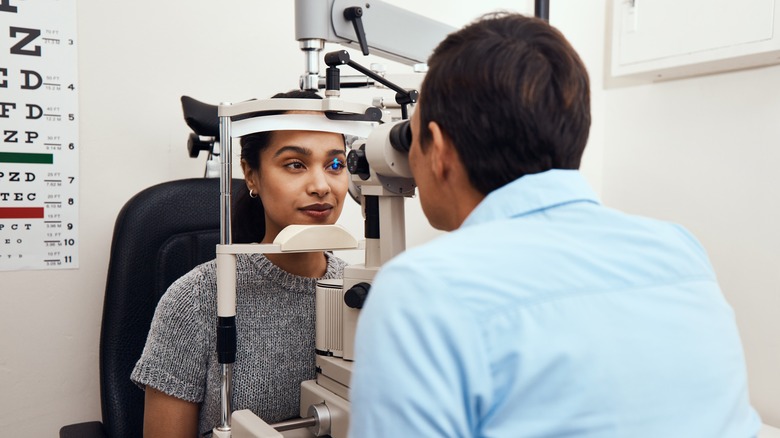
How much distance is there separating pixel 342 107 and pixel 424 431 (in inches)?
23.8

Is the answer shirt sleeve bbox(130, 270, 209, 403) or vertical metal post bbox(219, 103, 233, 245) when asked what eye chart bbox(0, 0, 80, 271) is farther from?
vertical metal post bbox(219, 103, 233, 245)

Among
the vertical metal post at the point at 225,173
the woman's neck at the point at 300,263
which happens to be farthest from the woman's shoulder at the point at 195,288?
the vertical metal post at the point at 225,173

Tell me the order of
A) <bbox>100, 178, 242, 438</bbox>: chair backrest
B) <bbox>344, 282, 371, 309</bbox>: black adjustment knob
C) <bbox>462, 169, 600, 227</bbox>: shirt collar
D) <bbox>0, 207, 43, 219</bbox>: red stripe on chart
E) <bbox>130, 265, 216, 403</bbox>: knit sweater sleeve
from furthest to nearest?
<bbox>0, 207, 43, 219</bbox>: red stripe on chart, <bbox>100, 178, 242, 438</bbox>: chair backrest, <bbox>130, 265, 216, 403</bbox>: knit sweater sleeve, <bbox>344, 282, 371, 309</bbox>: black adjustment knob, <bbox>462, 169, 600, 227</bbox>: shirt collar

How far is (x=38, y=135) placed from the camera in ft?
5.01

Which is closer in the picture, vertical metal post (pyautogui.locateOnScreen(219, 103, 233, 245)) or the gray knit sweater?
vertical metal post (pyautogui.locateOnScreen(219, 103, 233, 245))

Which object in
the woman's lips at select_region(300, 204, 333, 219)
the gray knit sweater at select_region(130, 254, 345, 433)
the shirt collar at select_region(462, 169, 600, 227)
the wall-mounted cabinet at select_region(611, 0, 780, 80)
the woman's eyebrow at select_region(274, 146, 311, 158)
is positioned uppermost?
the wall-mounted cabinet at select_region(611, 0, 780, 80)

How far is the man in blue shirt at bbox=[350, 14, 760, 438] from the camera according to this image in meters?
0.54

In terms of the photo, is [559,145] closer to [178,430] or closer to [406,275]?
[406,275]

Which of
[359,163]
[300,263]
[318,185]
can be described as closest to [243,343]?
[300,263]

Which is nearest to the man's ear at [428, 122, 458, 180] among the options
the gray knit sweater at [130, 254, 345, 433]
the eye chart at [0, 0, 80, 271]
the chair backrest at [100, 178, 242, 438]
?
the gray knit sweater at [130, 254, 345, 433]

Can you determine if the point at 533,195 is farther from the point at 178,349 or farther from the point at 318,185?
the point at 178,349

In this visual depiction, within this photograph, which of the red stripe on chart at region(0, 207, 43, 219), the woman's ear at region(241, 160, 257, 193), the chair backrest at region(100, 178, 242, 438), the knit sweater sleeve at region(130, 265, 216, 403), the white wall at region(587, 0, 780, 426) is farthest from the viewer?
the white wall at region(587, 0, 780, 426)

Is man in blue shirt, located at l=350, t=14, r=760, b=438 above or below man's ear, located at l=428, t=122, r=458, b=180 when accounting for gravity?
below

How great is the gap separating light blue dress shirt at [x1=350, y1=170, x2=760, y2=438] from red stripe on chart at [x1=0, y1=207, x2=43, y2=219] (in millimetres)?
1236
